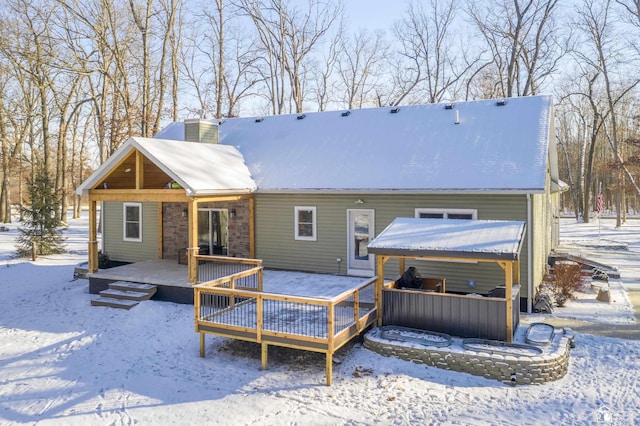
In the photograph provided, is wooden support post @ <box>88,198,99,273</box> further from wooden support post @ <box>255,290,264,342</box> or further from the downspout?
the downspout

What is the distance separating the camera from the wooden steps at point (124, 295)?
12.6 meters

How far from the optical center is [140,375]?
8797 mm

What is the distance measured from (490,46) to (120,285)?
30.2 m

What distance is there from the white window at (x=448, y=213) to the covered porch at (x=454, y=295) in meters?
1.84

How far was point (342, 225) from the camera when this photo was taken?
45.9ft

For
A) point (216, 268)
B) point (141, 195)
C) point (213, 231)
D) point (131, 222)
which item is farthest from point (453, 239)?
point (131, 222)

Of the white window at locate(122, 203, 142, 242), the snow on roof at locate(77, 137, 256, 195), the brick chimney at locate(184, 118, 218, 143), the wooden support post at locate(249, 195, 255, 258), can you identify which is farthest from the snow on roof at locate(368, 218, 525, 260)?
the white window at locate(122, 203, 142, 242)

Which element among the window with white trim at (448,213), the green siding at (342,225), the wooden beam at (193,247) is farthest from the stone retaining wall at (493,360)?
the wooden beam at (193,247)

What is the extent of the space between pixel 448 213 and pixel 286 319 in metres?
5.18

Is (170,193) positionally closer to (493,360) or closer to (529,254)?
(493,360)

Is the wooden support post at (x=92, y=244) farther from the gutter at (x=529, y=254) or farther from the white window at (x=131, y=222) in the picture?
the gutter at (x=529, y=254)

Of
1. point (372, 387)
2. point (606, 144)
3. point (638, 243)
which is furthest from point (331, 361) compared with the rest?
point (606, 144)

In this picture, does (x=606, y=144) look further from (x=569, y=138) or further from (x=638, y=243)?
(x=638, y=243)

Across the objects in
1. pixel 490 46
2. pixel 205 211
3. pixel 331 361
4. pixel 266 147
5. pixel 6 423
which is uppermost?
pixel 490 46
